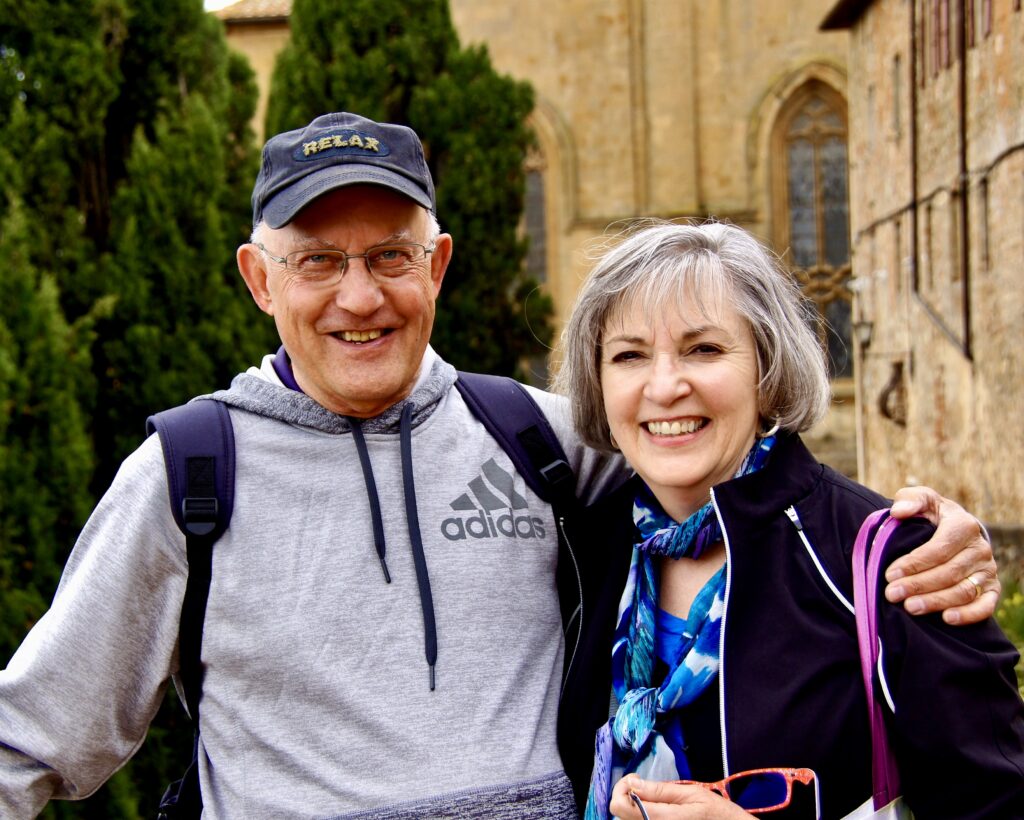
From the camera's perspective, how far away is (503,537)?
7.71ft

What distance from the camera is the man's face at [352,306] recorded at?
230cm

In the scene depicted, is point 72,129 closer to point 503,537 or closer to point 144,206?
point 144,206

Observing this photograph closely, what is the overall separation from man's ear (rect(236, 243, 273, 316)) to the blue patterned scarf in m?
0.93

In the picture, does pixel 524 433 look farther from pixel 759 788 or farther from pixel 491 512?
pixel 759 788

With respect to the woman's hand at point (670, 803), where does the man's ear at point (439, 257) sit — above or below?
above

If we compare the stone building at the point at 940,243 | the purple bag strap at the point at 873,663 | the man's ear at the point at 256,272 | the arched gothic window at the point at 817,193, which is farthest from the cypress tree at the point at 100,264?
the arched gothic window at the point at 817,193

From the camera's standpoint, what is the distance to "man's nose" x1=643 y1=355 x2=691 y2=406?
7.04 ft

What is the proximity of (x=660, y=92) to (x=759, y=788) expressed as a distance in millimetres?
18077

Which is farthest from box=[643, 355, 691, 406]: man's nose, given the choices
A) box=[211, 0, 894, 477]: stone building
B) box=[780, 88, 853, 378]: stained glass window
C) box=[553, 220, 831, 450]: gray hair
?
box=[780, 88, 853, 378]: stained glass window

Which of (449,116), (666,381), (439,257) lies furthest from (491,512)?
(449,116)

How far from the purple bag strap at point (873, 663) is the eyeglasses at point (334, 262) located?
3.61ft

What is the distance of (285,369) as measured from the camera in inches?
96.7

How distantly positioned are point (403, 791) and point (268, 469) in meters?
0.67

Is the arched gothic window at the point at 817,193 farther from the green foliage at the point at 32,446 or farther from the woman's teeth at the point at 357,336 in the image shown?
the woman's teeth at the point at 357,336
